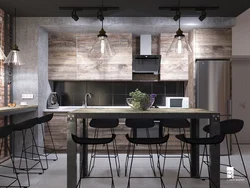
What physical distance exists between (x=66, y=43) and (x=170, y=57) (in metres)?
2.28

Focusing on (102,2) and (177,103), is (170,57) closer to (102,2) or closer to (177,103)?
(177,103)

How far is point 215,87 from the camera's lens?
14.7 feet

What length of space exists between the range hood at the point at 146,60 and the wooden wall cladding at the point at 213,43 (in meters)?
0.85

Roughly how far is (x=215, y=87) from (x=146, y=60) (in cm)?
151

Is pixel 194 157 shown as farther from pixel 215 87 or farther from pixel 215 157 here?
pixel 215 87

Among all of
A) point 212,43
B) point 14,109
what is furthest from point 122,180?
point 212,43

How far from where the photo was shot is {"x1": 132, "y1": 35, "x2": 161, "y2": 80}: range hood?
4.90m

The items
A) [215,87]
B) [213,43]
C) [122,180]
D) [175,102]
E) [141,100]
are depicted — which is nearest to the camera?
[141,100]

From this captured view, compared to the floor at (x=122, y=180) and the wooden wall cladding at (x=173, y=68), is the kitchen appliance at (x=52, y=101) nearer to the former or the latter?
the floor at (x=122, y=180)

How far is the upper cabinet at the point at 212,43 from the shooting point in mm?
4578

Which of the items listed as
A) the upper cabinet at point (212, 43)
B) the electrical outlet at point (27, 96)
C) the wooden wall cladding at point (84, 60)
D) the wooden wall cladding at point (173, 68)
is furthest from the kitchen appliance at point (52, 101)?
the upper cabinet at point (212, 43)

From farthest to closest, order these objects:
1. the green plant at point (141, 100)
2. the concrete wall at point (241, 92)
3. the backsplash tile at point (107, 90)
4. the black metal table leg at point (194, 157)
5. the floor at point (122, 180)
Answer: the concrete wall at point (241, 92), the backsplash tile at point (107, 90), the black metal table leg at point (194, 157), the floor at point (122, 180), the green plant at point (141, 100)

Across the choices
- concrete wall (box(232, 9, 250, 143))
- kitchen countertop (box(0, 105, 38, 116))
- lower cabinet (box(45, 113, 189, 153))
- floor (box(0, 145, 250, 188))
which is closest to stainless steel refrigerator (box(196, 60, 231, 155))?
lower cabinet (box(45, 113, 189, 153))

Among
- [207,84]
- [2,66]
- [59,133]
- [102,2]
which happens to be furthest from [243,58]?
[2,66]
